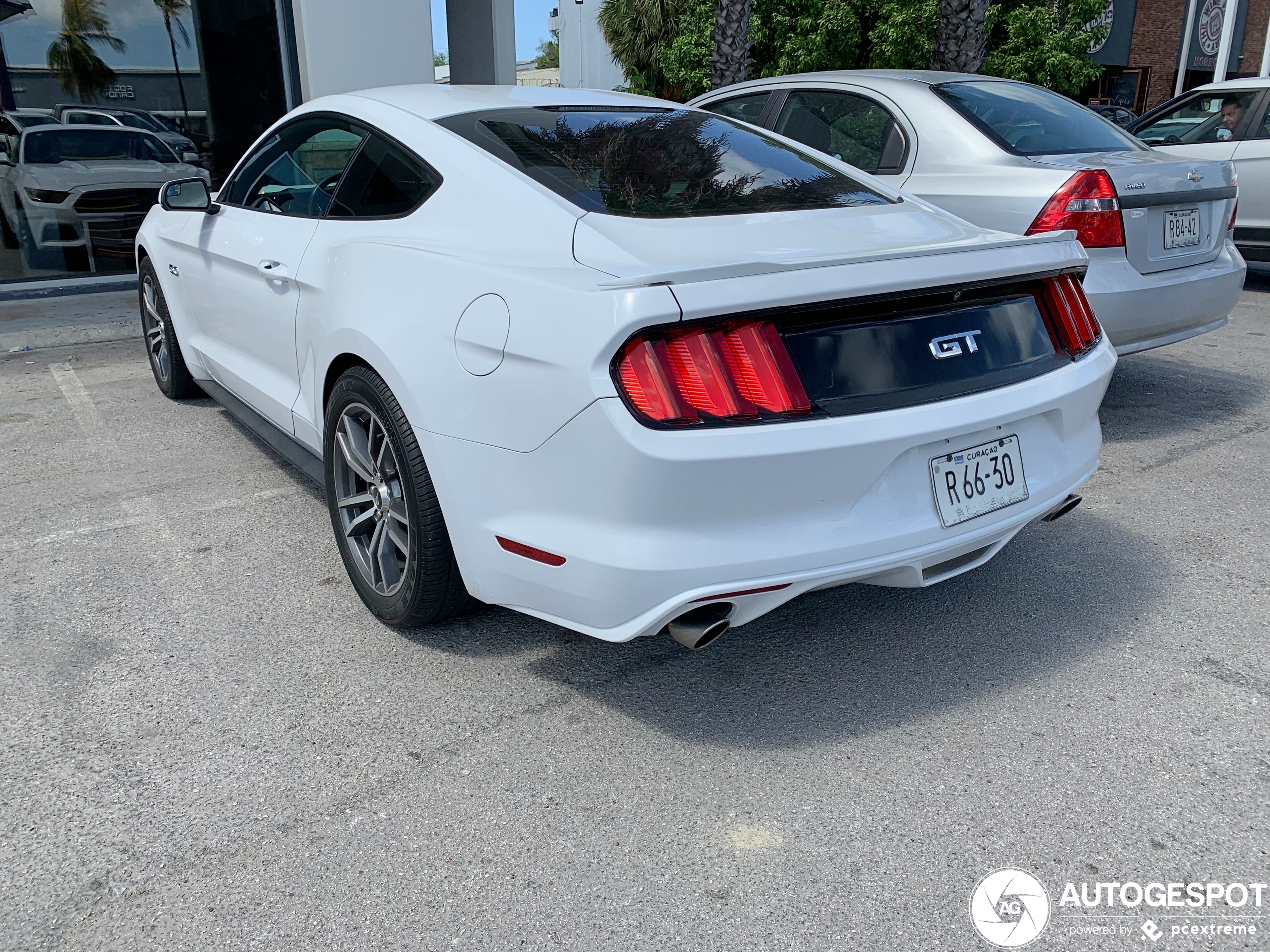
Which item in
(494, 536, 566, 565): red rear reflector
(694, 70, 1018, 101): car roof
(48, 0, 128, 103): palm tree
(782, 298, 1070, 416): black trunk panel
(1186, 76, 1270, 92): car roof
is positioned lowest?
(494, 536, 566, 565): red rear reflector

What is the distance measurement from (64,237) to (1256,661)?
9285 mm

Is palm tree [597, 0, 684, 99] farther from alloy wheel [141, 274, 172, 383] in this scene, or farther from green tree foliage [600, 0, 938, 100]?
alloy wheel [141, 274, 172, 383]

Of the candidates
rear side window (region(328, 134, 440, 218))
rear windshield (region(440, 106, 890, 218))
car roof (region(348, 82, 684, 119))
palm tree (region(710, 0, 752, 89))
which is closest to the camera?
rear windshield (region(440, 106, 890, 218))

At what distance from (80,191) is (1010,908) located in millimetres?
9314

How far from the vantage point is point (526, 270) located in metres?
2.32

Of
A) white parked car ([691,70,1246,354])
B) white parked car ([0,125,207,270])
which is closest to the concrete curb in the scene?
white parked car ([0,125,207,270])

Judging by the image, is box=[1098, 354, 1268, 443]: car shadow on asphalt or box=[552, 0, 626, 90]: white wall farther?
box=[552, 0, 626, 90]: white wall

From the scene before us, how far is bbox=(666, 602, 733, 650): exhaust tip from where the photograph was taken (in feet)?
7.33

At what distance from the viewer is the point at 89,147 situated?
Result: 8.69 m

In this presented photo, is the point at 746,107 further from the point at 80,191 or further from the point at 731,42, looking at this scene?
the point at 731,42

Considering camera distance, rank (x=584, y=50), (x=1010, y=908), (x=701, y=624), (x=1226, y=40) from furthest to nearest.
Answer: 1. (x=584, y=50)
2. (x=1226, y=40)
3. (x=701, y=624)
4. (x=1010, y=908)

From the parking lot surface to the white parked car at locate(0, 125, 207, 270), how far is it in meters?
6.15

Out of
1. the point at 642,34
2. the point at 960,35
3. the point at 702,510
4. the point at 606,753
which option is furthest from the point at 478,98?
the point at 642,34

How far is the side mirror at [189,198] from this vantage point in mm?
4035
